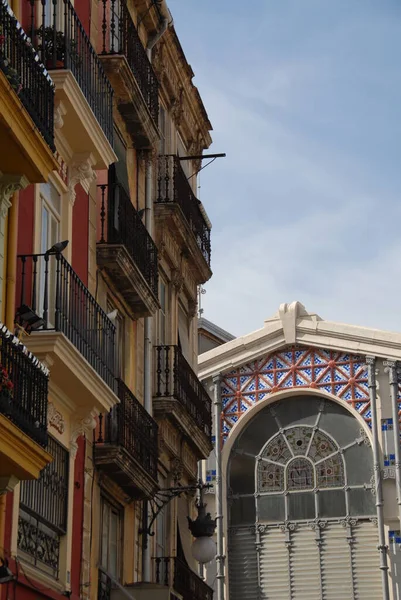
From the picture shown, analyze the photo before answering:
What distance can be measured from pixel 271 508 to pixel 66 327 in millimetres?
19329

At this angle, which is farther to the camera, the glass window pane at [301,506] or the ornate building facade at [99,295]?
the glass window pane at [301,506]

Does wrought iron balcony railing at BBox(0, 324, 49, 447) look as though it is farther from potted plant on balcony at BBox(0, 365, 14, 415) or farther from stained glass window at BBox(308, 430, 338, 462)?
stained glass window at BBox(308, 430, 338, 462)

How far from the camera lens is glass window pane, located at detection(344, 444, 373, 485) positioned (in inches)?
1289

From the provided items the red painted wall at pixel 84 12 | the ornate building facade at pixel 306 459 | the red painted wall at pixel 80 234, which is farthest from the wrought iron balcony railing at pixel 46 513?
the ornate building facade at pixel 306 459

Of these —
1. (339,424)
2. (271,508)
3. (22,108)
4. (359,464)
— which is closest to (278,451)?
(271,508)

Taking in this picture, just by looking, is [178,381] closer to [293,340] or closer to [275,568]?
[275,568]

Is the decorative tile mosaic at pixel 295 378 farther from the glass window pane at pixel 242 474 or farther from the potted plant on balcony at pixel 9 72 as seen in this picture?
the potted plant on balcony at pixel 9 72

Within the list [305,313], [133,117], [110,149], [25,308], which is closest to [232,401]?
[305,313]

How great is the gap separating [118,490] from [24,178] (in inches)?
262

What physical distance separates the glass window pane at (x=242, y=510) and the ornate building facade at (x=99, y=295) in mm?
9067

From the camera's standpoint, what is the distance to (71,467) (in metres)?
16.0

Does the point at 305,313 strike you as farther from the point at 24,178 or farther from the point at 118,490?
the point at 24,178

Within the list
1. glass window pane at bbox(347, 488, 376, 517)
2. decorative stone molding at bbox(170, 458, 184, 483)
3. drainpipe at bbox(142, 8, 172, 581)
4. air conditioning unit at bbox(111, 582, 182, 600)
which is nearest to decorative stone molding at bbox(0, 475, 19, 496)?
air conditioning unit at bbox(111, 582, 182, 600)

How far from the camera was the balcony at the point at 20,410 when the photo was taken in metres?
11.4
